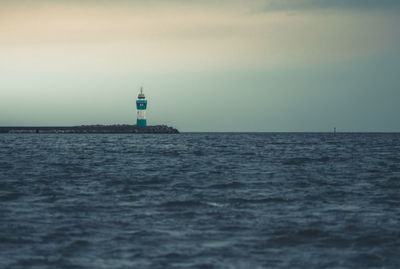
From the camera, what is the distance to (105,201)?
1802cm

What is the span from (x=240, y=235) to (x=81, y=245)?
329 cm

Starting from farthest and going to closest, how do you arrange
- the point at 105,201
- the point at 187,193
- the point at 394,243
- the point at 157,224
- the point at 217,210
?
the point at 187,193 → the point at 105,201 → the point at 217,210 → the point at 157,224 → the point at 394,243

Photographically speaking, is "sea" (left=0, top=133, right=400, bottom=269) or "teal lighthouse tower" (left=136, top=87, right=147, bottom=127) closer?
"sea" (left=0, top=133, right=400, bottom=269)

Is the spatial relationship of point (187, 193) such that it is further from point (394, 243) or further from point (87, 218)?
point (394, 243)

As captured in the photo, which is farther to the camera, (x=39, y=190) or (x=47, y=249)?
(x=39, y=190)

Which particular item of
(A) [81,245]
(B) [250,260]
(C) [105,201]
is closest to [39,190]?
(C) [105,201]

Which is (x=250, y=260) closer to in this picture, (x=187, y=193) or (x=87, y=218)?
(x=87, y=218)

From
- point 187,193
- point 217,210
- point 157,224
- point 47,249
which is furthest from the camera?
point 187,193

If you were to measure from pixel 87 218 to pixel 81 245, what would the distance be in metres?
3.28

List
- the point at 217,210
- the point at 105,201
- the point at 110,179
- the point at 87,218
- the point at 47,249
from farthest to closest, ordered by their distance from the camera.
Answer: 1. the point at 110,179
2. the point at 105,201
3. the point at 217,210
4. the point at 87,218
5. the point at 47,249

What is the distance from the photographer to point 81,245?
11.2 meters

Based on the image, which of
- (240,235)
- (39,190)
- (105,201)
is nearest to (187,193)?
(105,201)

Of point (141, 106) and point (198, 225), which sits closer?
point (198, 225)

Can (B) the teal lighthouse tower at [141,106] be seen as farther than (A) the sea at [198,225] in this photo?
Yes
